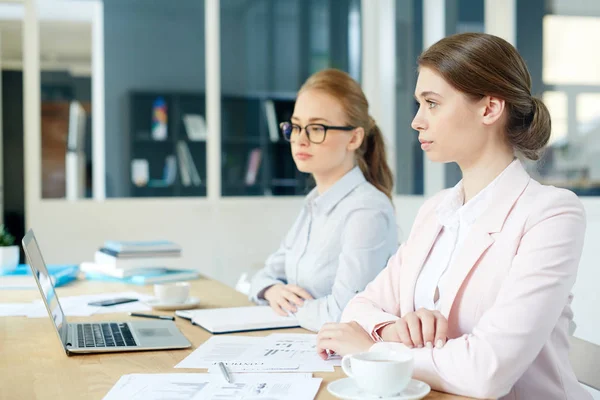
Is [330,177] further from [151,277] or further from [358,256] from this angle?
[151,277]

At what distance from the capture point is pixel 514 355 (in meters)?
1.22

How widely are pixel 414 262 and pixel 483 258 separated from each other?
0.22 meters

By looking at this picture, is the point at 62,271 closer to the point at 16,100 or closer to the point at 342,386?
the point at 342,386

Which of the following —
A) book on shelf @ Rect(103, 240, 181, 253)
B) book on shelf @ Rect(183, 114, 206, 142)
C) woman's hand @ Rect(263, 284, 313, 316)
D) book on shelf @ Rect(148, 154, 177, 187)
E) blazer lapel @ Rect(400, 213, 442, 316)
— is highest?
book on shelf @ Rect(183, 114, 206, 142)

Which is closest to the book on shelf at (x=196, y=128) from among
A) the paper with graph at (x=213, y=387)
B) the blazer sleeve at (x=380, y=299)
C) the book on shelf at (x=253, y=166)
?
the book on shelf at (x=253, y=166)

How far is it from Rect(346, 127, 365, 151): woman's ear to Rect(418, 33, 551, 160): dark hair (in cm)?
83

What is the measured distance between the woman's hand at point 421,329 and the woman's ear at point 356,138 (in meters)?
1.06

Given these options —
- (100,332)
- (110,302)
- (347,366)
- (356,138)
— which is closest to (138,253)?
(110,302)

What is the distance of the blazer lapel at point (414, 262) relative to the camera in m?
1.58

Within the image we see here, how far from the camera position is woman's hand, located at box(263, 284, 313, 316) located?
78.2 inches

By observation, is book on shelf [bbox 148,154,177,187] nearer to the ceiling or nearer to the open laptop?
the ceiling

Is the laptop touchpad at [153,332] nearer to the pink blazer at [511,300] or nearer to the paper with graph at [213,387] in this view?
the paper with graph at [213,387]

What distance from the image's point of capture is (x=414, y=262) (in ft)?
5.25

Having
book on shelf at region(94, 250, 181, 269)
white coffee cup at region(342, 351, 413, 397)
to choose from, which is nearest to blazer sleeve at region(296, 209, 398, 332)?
white coffee cup at region(342, 351, 413, 397)
